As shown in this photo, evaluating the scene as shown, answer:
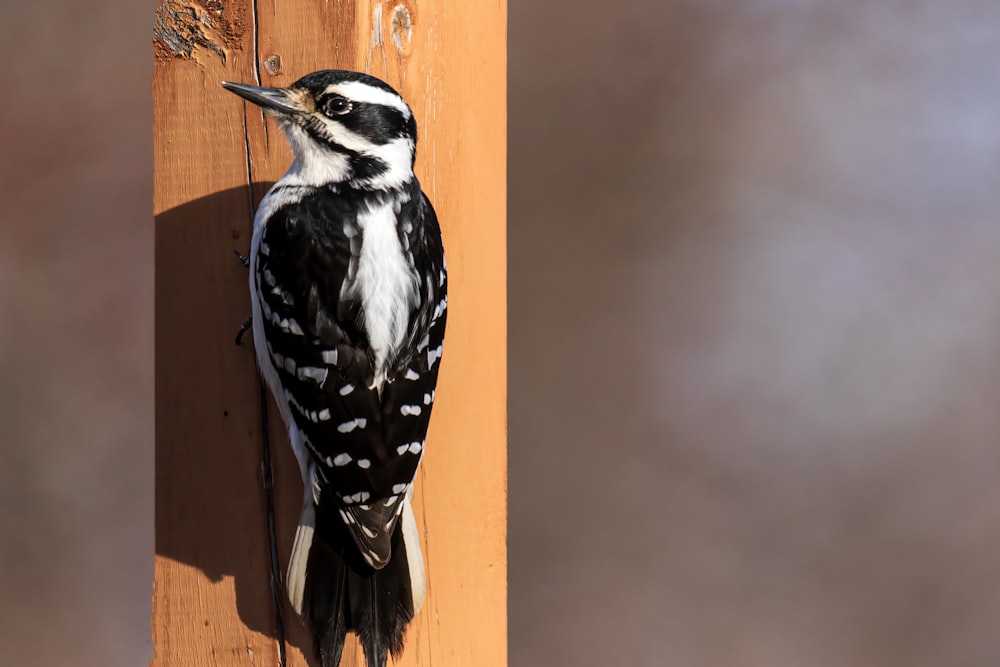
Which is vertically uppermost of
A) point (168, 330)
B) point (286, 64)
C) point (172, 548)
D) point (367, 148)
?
point (286, 64)

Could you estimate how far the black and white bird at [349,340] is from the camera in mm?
1839

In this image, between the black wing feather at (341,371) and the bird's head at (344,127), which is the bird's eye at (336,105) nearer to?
the bird's head at (344,127)

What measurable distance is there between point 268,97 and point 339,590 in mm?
864

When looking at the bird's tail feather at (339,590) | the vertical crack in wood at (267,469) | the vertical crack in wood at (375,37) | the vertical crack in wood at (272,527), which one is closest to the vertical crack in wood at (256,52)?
the vertical crack in wood at (267,469)

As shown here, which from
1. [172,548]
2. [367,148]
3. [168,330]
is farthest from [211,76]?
[172,548]

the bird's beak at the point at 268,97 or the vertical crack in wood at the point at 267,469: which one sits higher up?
the bird's beak at the point at 268,97

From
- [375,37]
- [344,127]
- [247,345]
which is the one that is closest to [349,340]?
[247,345]

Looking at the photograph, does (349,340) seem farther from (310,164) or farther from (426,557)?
(426,557)

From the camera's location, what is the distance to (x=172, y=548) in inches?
81.5

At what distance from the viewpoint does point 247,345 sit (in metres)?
2.06

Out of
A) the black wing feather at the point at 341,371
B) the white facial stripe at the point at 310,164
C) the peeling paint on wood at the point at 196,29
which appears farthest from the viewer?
the peeling paint on wood at the point at 196,29

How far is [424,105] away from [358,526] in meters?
0.81

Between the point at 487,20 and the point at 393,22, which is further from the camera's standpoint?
the point at 487,20

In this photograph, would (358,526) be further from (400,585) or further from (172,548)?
(172,548)
